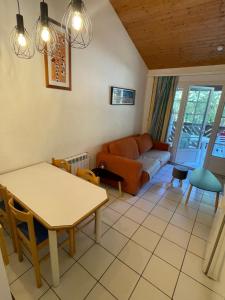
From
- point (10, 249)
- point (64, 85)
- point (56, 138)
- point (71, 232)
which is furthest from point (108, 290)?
point (64, 85)

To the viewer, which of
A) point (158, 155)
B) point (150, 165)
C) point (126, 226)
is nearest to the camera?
point (126, 226)

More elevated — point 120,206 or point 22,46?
point 22,46

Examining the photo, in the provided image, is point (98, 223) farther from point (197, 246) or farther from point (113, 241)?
point (197, 246)

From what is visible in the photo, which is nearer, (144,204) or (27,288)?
(27,288)

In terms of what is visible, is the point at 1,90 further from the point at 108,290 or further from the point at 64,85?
the point at 108,290

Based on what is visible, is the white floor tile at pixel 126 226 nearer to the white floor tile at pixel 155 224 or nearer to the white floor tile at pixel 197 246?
the white floor tile at pixel 155 224

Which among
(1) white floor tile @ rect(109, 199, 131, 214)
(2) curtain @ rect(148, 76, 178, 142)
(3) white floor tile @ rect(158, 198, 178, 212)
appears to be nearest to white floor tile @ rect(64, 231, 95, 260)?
(1) white floor tile @ rect(109, 199, 131, 214)

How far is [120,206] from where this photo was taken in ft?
8.08

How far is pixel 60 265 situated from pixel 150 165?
2.08 meters

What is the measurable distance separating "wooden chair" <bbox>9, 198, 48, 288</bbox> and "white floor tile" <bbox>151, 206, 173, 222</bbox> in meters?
1.57

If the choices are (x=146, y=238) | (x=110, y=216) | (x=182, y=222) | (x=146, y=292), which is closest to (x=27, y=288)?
(x=146, y=292)

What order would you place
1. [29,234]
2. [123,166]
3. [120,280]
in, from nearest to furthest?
[29,234]
[120,280]
[123,166]

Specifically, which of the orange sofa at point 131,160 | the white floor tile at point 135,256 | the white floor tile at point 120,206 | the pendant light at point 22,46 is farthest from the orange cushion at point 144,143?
the pendant light at point 22,46

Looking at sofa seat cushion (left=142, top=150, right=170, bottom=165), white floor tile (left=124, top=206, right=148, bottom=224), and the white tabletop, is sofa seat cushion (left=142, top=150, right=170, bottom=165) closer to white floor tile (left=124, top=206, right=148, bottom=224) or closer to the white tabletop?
white floor tile (left=124, top=206, right=148, bottom=224)
